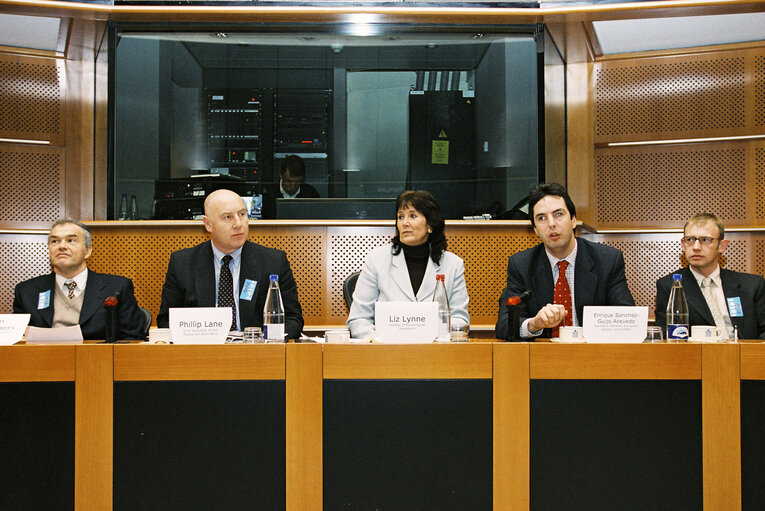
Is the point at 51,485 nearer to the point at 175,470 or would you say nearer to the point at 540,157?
the point at 175,470

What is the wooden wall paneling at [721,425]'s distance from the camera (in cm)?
165

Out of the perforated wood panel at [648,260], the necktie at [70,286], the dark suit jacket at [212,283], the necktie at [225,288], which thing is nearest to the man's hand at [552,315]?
the dark suit jacket at [212,283]

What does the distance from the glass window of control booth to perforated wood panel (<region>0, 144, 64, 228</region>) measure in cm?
110

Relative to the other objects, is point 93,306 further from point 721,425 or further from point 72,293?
point 721,425

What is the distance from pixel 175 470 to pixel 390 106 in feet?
15.0

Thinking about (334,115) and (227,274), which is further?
(334,115)

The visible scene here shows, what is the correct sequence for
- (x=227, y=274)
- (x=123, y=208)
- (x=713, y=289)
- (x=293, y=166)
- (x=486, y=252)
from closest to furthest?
(x=227, y=274), (x=713, y=289), (x=486, y=252), (x=123, y=208), (x=293, y=166)

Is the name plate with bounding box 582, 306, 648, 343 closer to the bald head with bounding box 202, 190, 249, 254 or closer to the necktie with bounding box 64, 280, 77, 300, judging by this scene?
the bald head with bounding box 202, 190, 249, 254

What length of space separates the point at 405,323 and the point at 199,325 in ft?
1.90

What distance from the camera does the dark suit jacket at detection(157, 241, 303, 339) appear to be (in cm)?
273

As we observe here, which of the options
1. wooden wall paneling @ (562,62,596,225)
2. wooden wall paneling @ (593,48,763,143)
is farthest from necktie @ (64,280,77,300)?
wooden wall paneling @ (593,48,763,143)

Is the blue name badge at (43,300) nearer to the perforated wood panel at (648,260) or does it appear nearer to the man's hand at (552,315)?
the man's hand at (552,315)

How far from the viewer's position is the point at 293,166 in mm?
5543

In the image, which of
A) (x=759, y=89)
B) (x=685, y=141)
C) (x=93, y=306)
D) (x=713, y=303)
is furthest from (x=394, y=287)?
(x=759, y=89)
